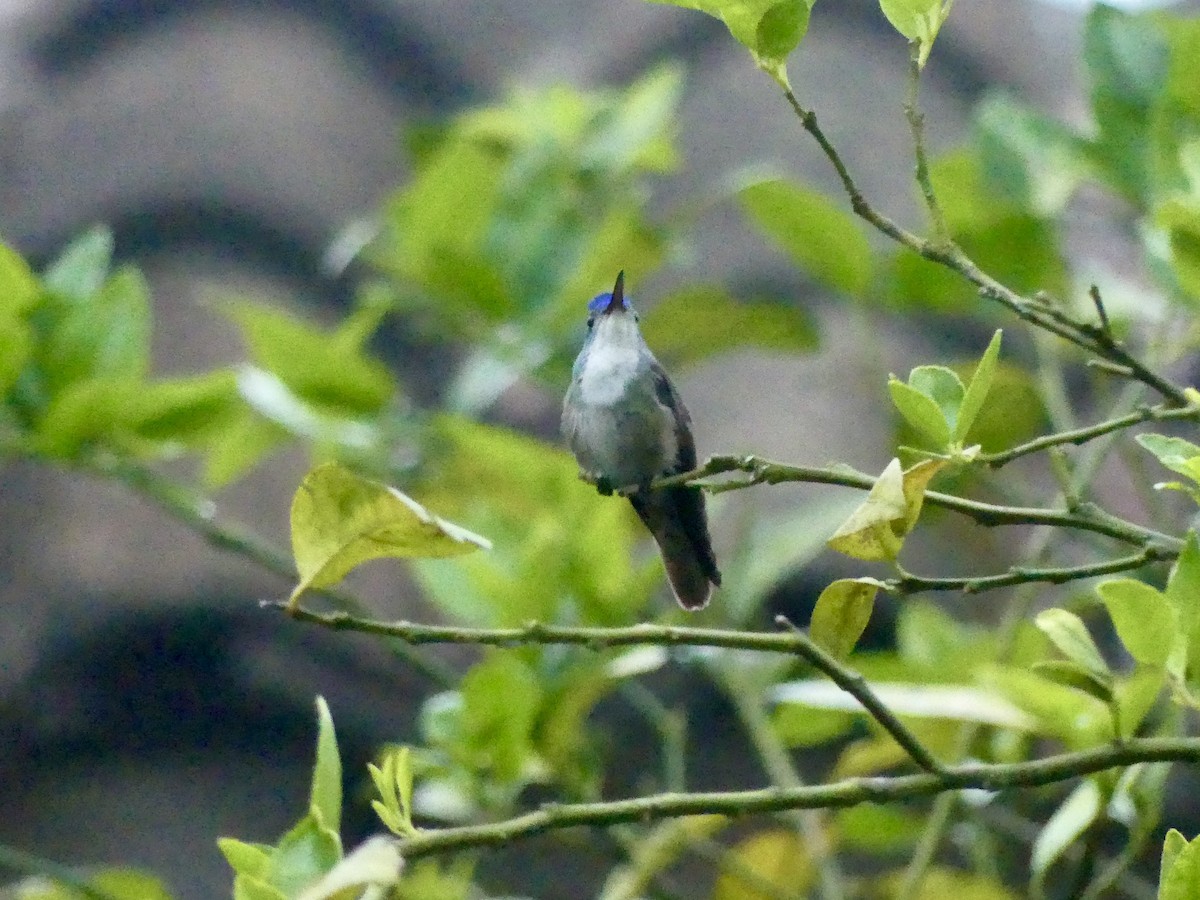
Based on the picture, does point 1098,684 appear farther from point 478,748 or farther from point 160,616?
point 160,616

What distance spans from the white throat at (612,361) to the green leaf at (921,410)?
21 centimetres

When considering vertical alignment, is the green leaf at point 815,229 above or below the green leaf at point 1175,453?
below

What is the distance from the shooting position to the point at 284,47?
96.1 inches

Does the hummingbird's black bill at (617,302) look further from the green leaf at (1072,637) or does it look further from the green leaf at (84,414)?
the green leaf at (84,414)

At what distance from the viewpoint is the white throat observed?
25.1 inches

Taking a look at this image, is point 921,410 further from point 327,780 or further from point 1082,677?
point 327,780

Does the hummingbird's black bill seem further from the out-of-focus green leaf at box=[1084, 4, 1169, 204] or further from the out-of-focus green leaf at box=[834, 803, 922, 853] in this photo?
the out-of-focus green leaf at box=[834, 803, 922, 853]

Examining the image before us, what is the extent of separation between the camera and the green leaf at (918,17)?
46 centimetres

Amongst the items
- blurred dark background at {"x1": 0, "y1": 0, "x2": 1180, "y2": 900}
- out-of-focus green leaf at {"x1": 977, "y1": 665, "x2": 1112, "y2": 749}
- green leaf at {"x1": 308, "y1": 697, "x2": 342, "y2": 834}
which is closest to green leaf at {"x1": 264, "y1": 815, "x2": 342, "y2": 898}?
green leaf at {"x1": 308, "y1": 697, "x2": 342, "y2": 834}

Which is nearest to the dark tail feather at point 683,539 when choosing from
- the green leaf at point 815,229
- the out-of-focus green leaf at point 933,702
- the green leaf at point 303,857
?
the out-of-focus green leaf at point 933,702

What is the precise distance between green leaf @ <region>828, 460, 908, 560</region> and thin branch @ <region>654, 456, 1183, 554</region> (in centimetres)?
1

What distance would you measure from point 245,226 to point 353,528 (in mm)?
1913

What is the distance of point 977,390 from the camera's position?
428 mm

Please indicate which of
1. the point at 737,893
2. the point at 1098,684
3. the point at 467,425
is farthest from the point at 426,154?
the point at 1098,684
